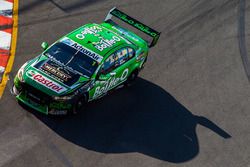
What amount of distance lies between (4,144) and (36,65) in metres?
2.45

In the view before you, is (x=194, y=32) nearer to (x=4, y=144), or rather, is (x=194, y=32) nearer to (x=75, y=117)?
(x=75, y=117)

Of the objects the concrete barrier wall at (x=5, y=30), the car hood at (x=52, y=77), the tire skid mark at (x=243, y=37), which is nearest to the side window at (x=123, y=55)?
the car hood at (x=52, y=77)

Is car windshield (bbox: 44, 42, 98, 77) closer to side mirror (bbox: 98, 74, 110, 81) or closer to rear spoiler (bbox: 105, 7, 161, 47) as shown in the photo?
side mirror (bbox: 98, 74, 110, 81)

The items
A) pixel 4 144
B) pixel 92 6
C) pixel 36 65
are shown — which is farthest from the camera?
pixel 92 6

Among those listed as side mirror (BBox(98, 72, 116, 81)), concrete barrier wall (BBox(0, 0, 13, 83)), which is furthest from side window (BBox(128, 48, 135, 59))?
concrete barrier wall (BBox(0, 0, 13, 83))

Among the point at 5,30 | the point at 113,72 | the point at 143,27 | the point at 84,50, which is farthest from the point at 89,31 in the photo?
the point at 5,30

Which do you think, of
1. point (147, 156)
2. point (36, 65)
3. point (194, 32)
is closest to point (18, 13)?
point (36, 65)

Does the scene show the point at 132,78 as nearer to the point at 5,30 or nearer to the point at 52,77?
the point at 52,77

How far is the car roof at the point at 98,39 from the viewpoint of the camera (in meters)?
15.3

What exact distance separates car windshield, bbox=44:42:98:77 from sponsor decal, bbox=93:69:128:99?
1.89ft

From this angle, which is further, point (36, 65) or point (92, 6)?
point (92, 6)

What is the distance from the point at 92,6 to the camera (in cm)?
1995

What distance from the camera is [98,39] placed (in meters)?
15.6

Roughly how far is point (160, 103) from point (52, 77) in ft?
12.0
